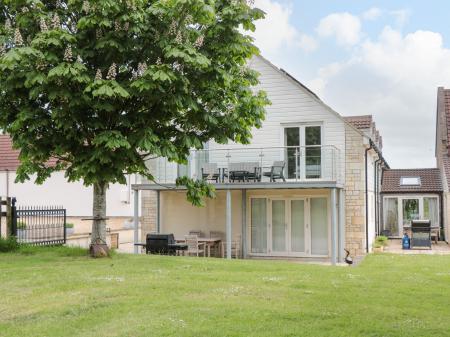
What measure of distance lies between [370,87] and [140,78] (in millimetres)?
12861

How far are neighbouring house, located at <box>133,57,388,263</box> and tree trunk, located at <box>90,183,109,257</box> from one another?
652 centimetres

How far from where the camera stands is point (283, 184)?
19.7 meters

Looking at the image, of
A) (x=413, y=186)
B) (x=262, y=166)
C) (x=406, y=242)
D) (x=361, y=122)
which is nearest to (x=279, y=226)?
(x=262, y=166)

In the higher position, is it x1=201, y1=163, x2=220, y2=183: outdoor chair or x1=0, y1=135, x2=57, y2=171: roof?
x1=0, y1=135, x2=57, y2=171: roof

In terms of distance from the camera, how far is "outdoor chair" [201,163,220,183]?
69.1 feet

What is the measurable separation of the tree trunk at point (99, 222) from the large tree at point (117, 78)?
862mm

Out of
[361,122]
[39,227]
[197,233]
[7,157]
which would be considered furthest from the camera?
[7,157]

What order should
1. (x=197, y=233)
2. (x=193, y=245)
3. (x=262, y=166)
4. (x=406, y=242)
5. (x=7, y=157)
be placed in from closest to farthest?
1. (x=193, y=245)
2. (x=262, y=166)
3. (x=197, y=233)
4. (x=406, y=242)
5. (x=7, y=157)

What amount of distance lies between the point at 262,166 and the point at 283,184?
5.45 feet

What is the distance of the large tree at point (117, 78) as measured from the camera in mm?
11578

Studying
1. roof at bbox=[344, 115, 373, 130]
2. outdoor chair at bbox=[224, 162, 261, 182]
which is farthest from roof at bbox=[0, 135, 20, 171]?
roof at bbox=[344, 115, 373, 130]

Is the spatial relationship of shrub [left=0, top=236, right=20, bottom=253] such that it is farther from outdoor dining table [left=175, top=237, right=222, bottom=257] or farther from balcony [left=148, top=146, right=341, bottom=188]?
outdoor dining table [left=175, top=237, right=222, bottom=257]

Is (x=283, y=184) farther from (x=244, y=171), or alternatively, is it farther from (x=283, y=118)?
(x=283, y=118)

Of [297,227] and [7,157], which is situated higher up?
[7,157]
